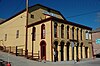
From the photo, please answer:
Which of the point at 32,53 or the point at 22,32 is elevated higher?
the point at 22,32

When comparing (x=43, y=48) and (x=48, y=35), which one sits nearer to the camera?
(x=48, y=35)

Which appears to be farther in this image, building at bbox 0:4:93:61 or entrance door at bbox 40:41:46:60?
entrance door at bbox 40:41:46:60

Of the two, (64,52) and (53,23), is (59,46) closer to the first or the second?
(64,52)

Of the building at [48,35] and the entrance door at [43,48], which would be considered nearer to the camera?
the building at [48,35]

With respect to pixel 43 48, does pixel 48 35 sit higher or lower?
higher

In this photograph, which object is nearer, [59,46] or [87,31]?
[59,46]

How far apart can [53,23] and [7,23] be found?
15.6 metres

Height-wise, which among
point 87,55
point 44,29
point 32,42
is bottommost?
point 87,55

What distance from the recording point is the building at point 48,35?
29.6 metres

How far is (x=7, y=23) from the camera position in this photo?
42.0 m

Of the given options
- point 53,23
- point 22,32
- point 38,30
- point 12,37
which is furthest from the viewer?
point 12,37

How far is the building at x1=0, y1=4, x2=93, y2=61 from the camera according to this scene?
97.2 feet

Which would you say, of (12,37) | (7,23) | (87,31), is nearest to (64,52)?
(87,31)

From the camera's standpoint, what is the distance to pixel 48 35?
96.6 ft
